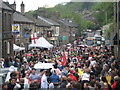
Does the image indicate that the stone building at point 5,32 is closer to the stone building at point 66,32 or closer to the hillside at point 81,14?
the hillside at point 81,14

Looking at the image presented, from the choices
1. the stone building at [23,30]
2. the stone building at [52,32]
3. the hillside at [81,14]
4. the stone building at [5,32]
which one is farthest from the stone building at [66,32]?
the stone building at [5,32]

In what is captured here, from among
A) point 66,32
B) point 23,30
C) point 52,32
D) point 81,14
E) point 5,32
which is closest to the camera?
point 5,32

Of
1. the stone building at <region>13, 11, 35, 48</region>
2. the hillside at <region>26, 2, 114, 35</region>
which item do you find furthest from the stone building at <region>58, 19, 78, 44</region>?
the stone building at <region>13, 11, 35, 48</region>

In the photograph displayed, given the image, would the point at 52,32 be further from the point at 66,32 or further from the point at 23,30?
the point at 23,30

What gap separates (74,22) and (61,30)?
82.6 feet

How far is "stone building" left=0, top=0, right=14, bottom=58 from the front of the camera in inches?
1222

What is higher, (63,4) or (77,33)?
(63,4)

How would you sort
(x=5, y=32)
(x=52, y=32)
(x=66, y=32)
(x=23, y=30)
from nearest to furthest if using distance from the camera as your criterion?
1. (x=5, y=32)
2. (x=23, y=30)
3. (x=52, y=32)
4. (x=66, y=32)

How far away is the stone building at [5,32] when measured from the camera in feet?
102

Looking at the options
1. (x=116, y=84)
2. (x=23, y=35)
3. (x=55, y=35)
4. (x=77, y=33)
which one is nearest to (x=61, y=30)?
(x=55, y=35)

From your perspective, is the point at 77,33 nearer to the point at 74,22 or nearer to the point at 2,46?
the point at 74,22

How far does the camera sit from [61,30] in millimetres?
76438

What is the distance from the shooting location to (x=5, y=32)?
32188 millimetres

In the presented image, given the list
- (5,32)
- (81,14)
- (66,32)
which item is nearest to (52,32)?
(66,32)
